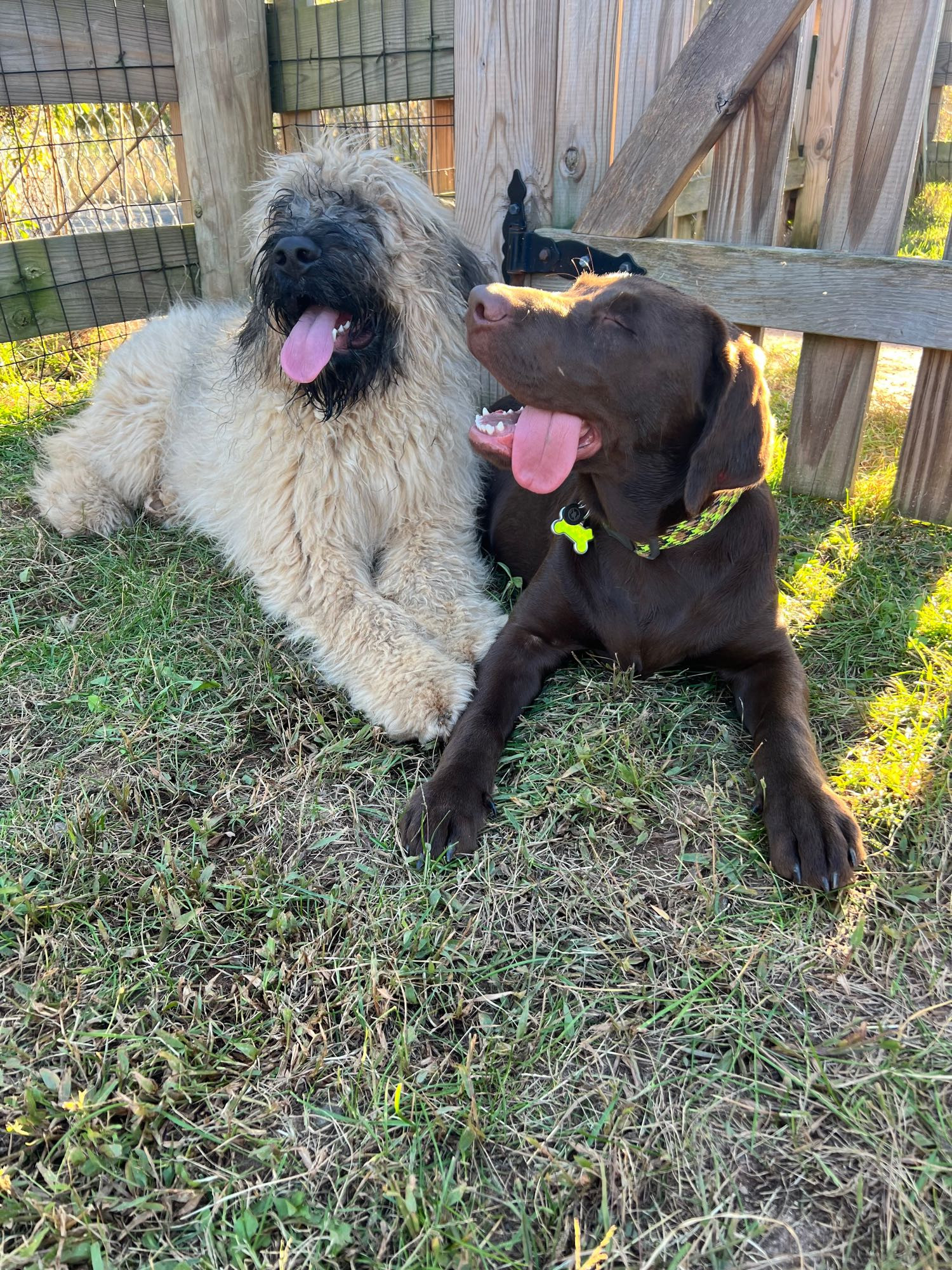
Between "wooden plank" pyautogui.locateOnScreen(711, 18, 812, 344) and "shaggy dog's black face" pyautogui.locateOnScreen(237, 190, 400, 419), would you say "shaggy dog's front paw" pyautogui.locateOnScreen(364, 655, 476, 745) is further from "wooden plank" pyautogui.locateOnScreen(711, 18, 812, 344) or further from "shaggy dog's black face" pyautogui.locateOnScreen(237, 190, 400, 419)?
"wooden plank" pyautogui.locateOnScreen(711, 18, 812, 344)

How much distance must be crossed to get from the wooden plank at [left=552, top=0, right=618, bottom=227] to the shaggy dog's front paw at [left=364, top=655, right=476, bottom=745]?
7.18 ft

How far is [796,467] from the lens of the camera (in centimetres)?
391

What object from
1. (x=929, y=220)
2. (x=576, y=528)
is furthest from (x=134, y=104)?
(x=929, y=220)

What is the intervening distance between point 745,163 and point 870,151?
46 centimetres

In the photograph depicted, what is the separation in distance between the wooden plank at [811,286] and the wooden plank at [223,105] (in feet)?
5.24

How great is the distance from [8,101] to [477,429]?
10.6ft

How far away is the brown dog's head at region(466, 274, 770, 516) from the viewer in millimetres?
2229

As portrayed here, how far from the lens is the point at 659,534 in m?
2.53

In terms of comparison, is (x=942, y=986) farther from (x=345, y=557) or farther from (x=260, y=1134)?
(x=345, y=557)

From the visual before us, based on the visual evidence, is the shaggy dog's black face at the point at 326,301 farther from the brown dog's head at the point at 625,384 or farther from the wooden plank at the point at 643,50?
the wooden plank at the point at 643,50

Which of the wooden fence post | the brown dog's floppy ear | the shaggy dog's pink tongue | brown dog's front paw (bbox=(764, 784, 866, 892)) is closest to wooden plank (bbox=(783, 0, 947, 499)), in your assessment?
the wooden fence post

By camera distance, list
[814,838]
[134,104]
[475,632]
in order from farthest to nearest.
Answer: [134,104]
[475,632]
[814,838]

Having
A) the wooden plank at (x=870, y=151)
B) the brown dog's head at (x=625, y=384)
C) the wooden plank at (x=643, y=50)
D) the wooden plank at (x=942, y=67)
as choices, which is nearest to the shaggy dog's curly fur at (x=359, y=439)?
the brown dog's head at (x=625, y=384)

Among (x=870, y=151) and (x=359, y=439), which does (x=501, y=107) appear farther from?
(x=359, y=439)
